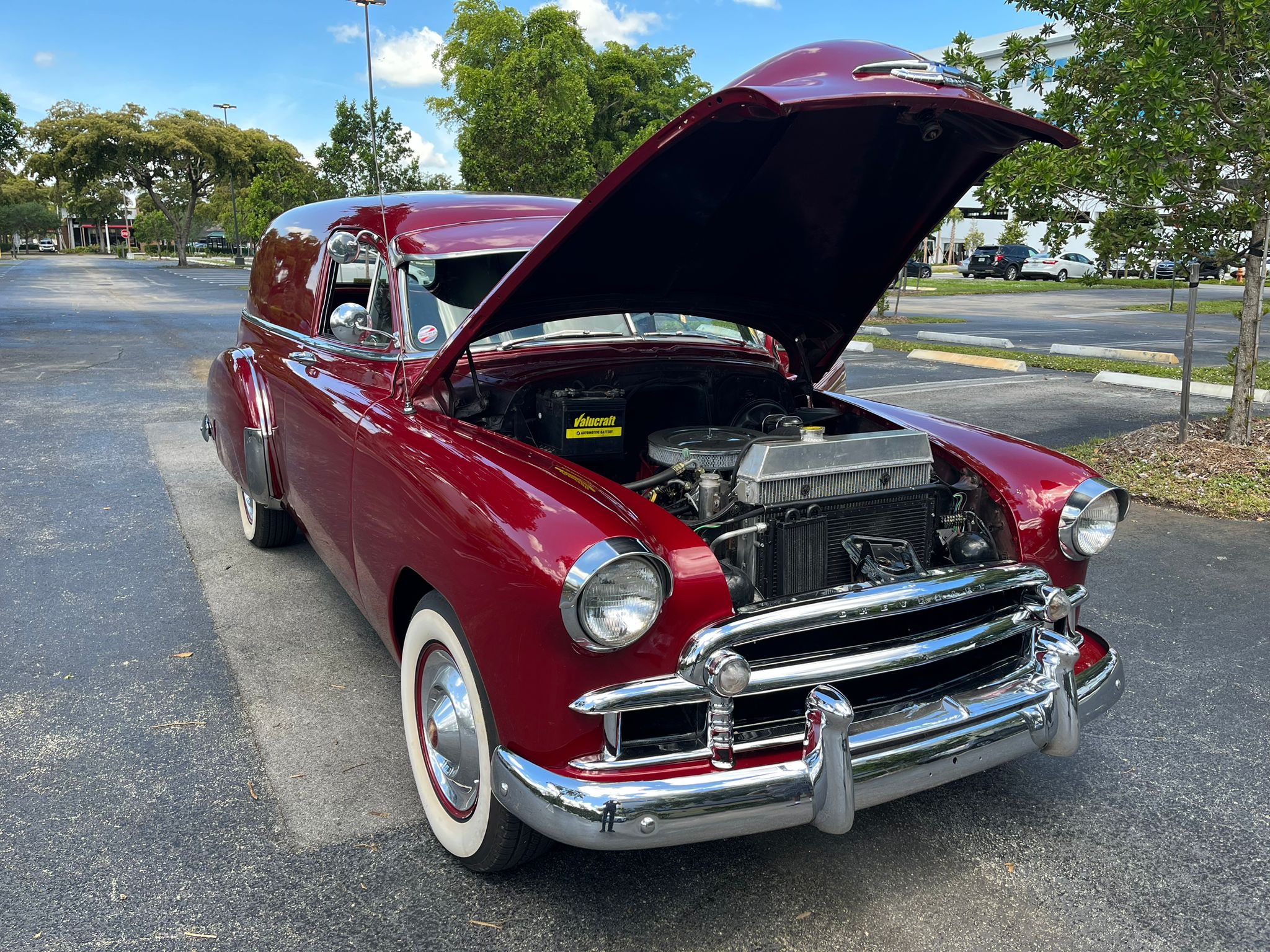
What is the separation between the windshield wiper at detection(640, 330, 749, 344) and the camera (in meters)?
3.79

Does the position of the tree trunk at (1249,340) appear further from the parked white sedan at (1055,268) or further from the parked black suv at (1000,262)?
the parked black suv at (1000,262)

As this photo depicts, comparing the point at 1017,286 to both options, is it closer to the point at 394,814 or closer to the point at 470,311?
the point at 470,311

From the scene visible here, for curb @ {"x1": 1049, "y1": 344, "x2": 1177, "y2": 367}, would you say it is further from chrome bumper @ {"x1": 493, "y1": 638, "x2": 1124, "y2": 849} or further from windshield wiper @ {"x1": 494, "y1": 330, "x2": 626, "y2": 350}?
chrome bumper @ {"x1": 493, "y1": 638, "x2": 1124, "y2": 849}

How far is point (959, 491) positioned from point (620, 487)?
3.67 ft

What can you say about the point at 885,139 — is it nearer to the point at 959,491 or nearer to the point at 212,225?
the point at 959,491

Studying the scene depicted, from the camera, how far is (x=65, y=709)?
3.26 m

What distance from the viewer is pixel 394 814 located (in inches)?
107

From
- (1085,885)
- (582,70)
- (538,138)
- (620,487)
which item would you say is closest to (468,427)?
(620,487)

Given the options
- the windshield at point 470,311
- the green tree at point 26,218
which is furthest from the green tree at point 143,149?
the windshield at point 470,311

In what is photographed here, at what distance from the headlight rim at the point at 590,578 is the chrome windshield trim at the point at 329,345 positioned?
1.40 meters

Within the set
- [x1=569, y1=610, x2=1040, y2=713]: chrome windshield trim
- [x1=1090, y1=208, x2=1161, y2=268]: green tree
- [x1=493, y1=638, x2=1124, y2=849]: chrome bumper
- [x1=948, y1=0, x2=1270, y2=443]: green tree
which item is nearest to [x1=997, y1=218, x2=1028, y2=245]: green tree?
[x1=1090, y1=208, x2=1161, y2=268]: green tree

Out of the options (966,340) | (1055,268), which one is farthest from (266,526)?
(1055,268)

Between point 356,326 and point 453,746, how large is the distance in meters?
1.65

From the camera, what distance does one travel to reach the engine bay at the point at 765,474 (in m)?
2.54
